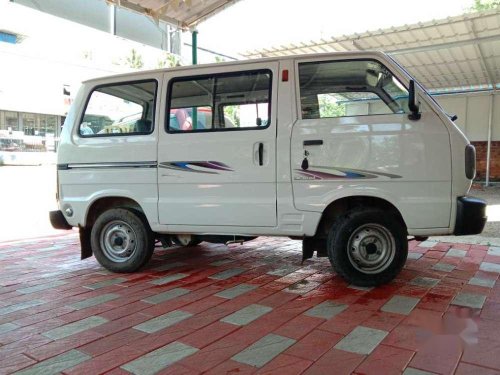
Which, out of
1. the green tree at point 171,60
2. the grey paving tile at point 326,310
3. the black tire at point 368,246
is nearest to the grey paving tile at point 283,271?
the black tire at point 368,246

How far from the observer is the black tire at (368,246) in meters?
4.00

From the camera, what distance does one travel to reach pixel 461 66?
1216 centimetres

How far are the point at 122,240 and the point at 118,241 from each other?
5 cm

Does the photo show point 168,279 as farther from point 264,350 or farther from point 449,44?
point 449,44

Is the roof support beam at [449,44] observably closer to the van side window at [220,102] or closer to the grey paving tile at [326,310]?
the van side window at [220,102]

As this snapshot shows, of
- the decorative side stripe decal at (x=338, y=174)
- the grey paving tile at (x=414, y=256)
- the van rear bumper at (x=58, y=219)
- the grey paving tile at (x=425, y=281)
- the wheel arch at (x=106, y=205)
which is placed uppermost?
the decorative side stripe decal at (x=338, y=174)

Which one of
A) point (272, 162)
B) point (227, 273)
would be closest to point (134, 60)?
point (227, 273)

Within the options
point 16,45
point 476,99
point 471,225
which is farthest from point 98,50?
point 471,225

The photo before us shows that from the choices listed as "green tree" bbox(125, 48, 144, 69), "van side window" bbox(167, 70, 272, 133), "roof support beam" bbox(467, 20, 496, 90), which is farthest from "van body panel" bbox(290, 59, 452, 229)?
"green tree" bbox(125, 48, 144, 69)

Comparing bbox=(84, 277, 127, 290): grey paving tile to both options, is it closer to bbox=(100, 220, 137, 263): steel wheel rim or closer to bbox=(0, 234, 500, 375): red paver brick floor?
bbox=(0, 234, 500, 375): red paver brick floor

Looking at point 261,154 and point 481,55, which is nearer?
point 261,154

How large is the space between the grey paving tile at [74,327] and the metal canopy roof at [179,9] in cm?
446

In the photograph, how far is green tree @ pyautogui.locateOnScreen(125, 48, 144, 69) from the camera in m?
23.2

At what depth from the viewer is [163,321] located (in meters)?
3.39
